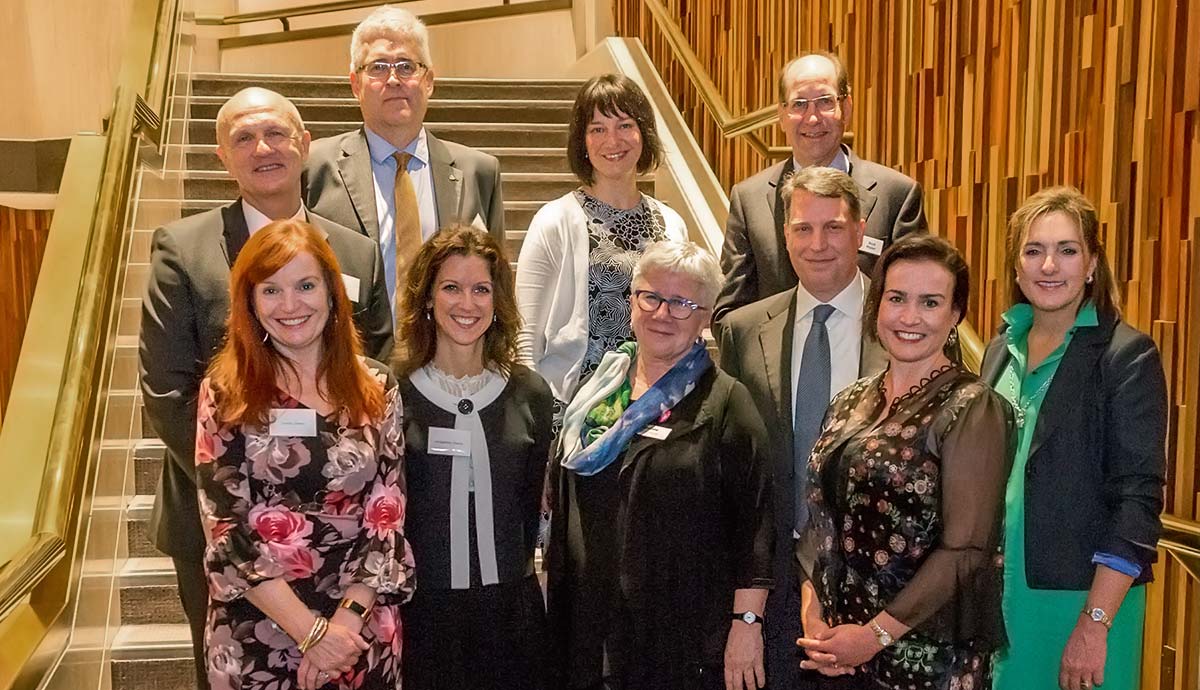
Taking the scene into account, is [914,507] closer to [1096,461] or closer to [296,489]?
[1096,461]

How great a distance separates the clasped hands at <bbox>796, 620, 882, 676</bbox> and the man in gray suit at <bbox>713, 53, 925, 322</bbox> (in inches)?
42.3

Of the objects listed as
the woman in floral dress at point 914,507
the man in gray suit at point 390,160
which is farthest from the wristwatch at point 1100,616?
the man in gray suit at point 390,160

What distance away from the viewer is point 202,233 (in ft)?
7.86

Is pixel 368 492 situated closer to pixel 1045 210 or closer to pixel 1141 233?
pixel 1045 210

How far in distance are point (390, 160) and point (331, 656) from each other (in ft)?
4.75

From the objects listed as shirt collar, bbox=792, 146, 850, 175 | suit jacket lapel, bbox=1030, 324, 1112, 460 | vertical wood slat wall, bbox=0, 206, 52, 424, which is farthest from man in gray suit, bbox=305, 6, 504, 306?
vertical wood slat wall, bbox=0, 206, 52, 424

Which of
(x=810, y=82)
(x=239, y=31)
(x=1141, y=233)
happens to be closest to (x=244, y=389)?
(x=810, y=82)

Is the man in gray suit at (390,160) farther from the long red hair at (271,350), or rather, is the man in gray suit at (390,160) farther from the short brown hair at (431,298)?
the long red hair at (271,350)

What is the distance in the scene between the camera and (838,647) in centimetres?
198

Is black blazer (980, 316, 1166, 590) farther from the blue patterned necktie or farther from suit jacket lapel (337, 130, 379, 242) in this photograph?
suit jacket lapel (337, 130, 379, 242)

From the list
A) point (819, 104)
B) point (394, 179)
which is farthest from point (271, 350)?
point (819, 104)

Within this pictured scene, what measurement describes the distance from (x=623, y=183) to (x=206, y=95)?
3.42m

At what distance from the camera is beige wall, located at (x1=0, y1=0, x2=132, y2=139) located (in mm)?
A: 4152

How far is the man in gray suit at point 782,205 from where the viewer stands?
113 inches
